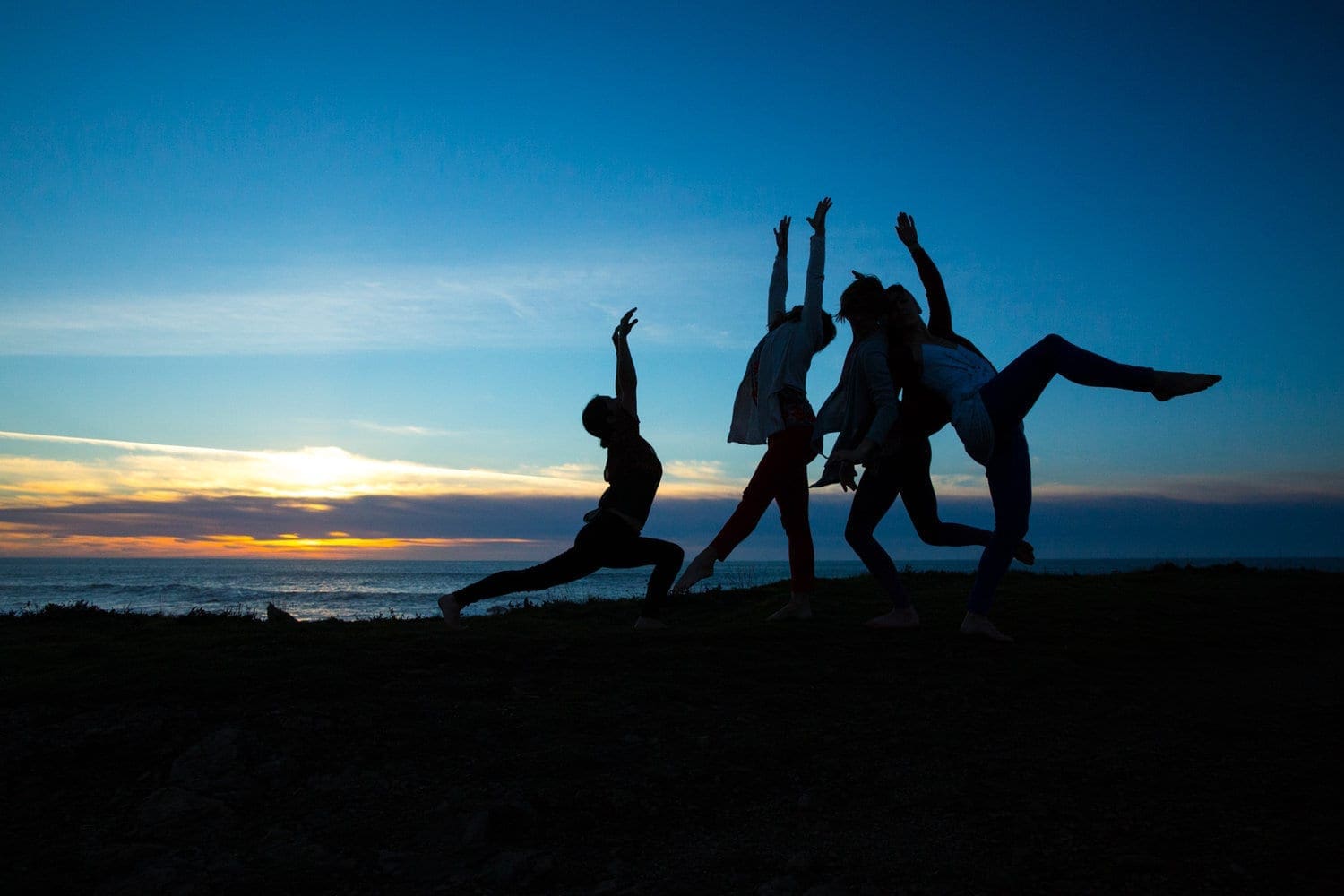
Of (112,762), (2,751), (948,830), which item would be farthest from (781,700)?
(2,751)

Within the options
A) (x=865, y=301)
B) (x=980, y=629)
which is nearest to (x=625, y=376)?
(x=865, y=301)

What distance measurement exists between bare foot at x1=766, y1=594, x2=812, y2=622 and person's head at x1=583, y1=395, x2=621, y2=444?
2179mm

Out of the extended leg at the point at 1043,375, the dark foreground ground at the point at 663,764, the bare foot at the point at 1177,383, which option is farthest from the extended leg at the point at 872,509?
the bare foot at the point at 1177,383

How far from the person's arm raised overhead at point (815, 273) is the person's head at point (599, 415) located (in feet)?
5.37

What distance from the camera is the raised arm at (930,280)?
6895 millimetres

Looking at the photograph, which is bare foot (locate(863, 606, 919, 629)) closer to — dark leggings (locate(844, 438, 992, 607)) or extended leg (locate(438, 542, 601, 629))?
dark leggings (locate(844, 438, 992, 607))

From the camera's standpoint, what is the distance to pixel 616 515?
21.7 ft

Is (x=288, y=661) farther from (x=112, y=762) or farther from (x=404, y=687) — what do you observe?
(x=112, y=762)

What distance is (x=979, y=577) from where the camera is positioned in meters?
6.63

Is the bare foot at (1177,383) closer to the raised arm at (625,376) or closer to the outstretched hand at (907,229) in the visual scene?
the outstretched hand at (907,229)

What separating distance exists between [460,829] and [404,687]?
185 centimetres

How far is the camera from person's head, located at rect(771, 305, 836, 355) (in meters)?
6.94

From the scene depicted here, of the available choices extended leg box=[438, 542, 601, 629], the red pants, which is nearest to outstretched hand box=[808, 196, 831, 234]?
the red pants

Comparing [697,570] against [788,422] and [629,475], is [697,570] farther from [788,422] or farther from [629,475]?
[788,422]
